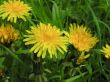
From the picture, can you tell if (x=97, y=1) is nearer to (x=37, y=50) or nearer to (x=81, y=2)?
(x=81, y=2)

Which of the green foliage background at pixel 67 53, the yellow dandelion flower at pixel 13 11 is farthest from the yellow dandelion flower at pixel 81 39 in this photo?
the yellow dandelion flower at pixel 13 11

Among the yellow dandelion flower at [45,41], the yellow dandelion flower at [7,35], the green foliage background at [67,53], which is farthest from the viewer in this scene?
the green foliage background at [67,53]

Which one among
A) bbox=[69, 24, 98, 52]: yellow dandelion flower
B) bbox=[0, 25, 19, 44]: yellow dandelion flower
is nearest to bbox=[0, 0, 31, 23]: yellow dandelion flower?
bbox=[0, 25, 19, 44]: yellow dandelion flower

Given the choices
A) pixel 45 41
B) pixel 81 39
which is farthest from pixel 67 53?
pixel 45 41

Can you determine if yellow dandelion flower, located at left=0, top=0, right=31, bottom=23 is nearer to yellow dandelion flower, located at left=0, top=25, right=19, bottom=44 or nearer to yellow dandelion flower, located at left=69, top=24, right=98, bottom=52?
yellow dandelion flower, located at left=0, top=25, right=19, bottom=44

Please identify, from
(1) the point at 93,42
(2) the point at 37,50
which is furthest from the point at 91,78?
(2) the point at 37,50

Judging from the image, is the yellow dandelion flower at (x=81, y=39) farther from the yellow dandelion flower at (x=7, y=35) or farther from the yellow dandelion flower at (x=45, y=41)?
the yellow dandelion flower at (x=7, y=35)
